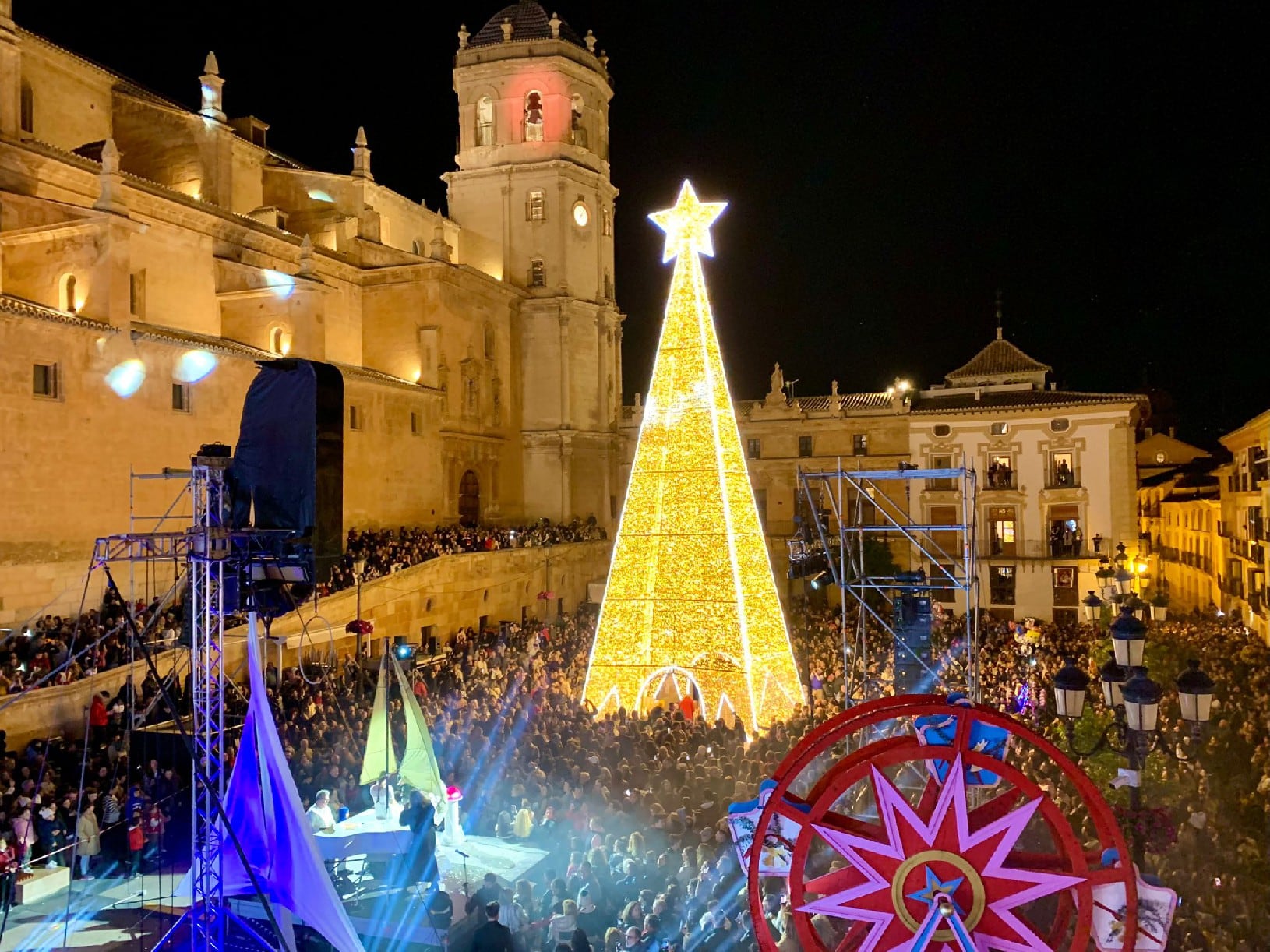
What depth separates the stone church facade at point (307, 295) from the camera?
1728cm

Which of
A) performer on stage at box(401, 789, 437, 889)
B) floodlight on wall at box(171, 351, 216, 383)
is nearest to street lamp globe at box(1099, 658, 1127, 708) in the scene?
performer on stage at box(401, 789, 437, 889)

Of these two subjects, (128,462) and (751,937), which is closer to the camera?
(751,937)

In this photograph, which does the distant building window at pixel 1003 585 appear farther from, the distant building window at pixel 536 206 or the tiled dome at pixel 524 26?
the tiled dome at pixel 524 26

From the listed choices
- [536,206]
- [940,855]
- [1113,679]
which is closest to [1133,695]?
[1113,679]

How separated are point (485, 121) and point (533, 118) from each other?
188 cm

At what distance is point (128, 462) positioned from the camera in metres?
18.2

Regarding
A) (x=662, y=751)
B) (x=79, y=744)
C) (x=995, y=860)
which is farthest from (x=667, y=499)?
(x=995, y=860)

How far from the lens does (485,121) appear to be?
35.2 meters

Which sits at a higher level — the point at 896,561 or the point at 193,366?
the point at 193,366

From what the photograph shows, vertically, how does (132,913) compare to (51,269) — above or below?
below

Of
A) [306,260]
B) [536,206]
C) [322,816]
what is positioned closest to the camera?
[322,816]

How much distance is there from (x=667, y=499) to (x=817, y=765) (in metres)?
4.77

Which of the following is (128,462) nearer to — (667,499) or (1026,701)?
(667,499)

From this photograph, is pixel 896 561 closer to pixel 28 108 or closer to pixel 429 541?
pixel 429 541
